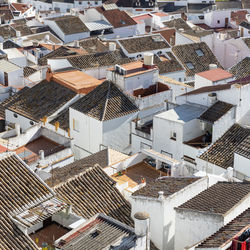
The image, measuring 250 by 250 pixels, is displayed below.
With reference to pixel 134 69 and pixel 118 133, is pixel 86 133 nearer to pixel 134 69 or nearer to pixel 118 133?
pixel 118 133

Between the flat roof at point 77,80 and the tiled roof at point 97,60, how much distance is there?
70.4 inches

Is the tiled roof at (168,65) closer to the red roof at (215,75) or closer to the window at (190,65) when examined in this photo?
the window at (190,65)

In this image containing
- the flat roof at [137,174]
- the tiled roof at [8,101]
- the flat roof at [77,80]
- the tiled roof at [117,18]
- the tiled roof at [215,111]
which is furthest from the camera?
the tiled roof at [117,18]

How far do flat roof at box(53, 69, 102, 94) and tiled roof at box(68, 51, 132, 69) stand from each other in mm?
1789

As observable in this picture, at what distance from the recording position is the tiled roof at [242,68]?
66.9 meters

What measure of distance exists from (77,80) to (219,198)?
27268mm

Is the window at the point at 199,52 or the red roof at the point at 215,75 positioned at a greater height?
the red roof at the point at 215,75

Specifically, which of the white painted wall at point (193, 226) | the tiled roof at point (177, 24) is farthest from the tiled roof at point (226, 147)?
the tiled roof at point (177, 24)

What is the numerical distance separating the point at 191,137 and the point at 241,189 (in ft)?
41.6

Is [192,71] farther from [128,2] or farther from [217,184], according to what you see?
[128,2]

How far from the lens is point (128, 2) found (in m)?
115

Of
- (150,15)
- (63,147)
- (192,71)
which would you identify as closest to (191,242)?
(63,147)

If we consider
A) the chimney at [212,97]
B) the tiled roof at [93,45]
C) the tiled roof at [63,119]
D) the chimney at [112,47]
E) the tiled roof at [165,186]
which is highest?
the chimney at [212,97]

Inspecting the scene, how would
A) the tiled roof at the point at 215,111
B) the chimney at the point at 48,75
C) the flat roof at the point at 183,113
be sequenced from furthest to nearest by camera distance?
the chimney at the point at 48,75 → the flat roof at the point at 183,113 → the tiled roof at the point at 215,111
